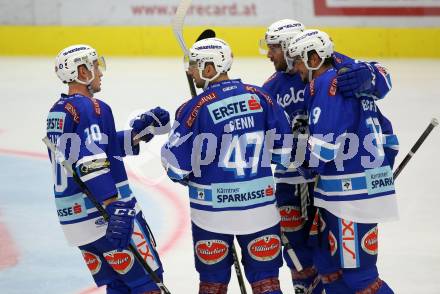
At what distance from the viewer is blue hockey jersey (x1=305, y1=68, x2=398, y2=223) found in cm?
476

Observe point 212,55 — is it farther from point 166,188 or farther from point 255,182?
point 166,188

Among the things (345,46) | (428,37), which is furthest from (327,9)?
(428,37)

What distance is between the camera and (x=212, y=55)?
15.6 ft

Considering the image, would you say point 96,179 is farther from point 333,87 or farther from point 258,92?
point 333,87

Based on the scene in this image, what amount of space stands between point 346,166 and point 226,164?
23.4 inches

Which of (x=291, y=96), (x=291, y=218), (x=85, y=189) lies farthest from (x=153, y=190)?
(x=85, y=189)

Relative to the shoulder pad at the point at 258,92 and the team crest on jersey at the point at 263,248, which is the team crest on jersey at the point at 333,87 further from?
the team crest on jersey at the point at 263,248

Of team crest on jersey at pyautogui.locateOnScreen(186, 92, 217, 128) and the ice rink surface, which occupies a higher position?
team crest on jersey at pyautogui.locateOnScreen(186, 92, 217, 128)

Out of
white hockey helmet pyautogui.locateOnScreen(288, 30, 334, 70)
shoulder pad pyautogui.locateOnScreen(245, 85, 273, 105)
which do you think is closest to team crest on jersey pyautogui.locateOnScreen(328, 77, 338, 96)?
white hockey helmet pyautogui.locateOnScreen(288, 30, 334, 70)

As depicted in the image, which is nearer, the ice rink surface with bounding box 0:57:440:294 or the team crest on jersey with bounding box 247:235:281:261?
the team crest on jersey with bounding box 247:235:281:261

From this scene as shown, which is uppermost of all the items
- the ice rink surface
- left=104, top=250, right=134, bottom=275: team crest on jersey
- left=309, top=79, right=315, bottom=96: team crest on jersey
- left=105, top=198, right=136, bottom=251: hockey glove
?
left=309, top=79, right=315, bottom=96: team crest on jersey

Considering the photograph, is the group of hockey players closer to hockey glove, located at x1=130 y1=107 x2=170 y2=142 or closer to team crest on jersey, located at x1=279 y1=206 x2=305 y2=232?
hockey glove, located at x1=130 y1=107 x2=170 y2=142

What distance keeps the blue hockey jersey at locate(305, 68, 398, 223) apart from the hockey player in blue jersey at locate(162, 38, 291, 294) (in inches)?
7.0

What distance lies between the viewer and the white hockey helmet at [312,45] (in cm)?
487
